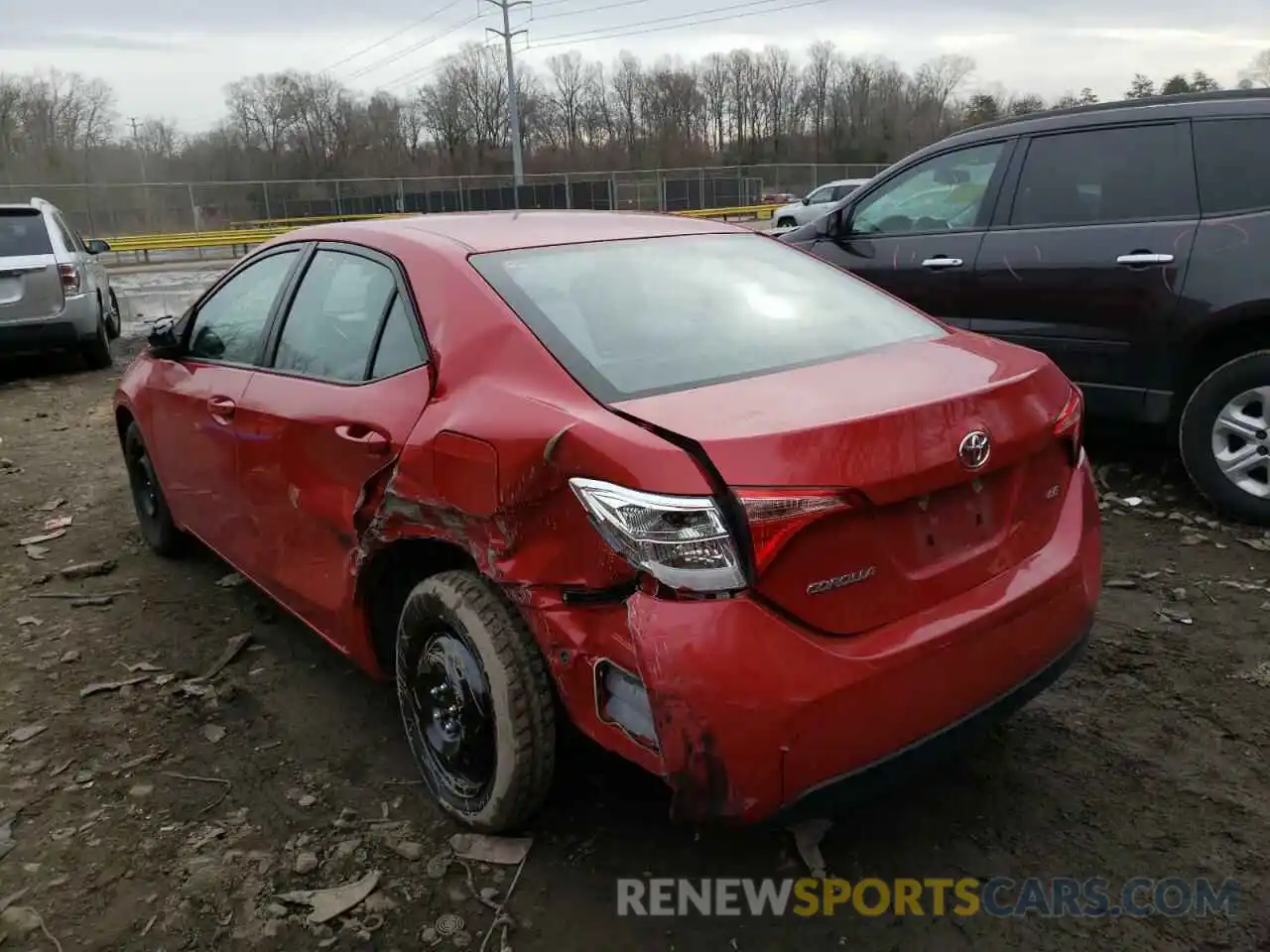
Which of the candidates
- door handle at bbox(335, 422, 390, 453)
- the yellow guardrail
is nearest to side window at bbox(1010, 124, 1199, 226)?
door handle at bbox(335, 422, 390, 453)

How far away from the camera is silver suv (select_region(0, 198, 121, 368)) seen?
30.3ft

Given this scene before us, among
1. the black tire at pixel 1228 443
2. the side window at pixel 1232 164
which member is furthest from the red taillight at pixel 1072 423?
the side window at pixel 1232 164

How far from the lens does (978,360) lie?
2.62 metres

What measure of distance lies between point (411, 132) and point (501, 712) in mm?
78027

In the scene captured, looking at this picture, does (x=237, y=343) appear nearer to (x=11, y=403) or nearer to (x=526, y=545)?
(x=526, y=545)

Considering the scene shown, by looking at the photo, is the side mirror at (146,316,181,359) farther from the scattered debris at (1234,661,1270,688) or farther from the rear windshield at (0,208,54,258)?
the rear windshield at (0,208,54,258)

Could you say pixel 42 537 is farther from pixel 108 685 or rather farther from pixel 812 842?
pixel 812 842

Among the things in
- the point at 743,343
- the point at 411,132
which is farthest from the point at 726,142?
the point at 743,343

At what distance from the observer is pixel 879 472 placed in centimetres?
208

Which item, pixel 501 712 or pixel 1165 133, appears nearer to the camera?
pixel 501 712

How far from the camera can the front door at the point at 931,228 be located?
17.8ft

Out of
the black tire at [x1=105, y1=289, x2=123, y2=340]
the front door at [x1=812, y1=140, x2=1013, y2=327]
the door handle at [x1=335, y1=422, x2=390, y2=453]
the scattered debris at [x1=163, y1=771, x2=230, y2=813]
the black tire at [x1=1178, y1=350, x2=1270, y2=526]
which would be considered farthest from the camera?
the black tire at [x1=105, y1=289, x2=123, y2=340]

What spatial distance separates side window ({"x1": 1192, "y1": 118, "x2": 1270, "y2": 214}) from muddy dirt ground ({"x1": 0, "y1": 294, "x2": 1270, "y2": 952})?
164 centimetres

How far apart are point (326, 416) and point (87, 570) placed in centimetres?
245
